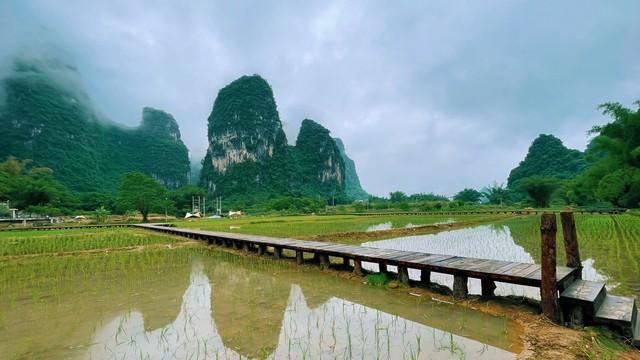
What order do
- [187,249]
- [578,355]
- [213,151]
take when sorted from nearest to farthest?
[578,355] < [187,249] < [213,151]

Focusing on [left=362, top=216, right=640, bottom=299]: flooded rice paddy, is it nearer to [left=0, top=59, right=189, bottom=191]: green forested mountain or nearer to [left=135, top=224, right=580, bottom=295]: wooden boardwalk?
[left=135, top=224, right=580, bottom=295]: wooden boardwalk

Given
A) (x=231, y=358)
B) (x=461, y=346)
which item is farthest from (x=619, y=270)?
(x=231, y=358)

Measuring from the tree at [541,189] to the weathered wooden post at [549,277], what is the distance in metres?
59.9

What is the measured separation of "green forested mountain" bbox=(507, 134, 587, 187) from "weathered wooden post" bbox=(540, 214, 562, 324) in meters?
87.0

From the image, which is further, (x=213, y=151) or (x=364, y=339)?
(x=213, y=151)

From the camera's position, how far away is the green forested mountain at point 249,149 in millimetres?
97750

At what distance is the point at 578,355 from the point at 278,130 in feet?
359

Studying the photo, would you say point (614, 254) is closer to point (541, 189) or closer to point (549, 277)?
point (549, 277)

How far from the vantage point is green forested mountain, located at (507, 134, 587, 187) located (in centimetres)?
7913

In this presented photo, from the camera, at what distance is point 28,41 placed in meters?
99.1

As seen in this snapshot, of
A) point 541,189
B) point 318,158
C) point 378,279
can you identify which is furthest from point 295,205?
point 318,158

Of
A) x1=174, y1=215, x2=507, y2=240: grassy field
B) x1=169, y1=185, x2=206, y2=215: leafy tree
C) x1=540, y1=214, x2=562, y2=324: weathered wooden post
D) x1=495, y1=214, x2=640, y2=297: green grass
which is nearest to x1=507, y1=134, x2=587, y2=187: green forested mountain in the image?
x1=174, y1=215, x2=507, y2=240: grassy field

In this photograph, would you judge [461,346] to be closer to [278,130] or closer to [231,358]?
[231,358]

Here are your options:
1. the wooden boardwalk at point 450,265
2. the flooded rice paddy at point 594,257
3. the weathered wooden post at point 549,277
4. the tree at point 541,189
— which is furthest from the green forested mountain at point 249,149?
the weathered wooden post at point 549,277
